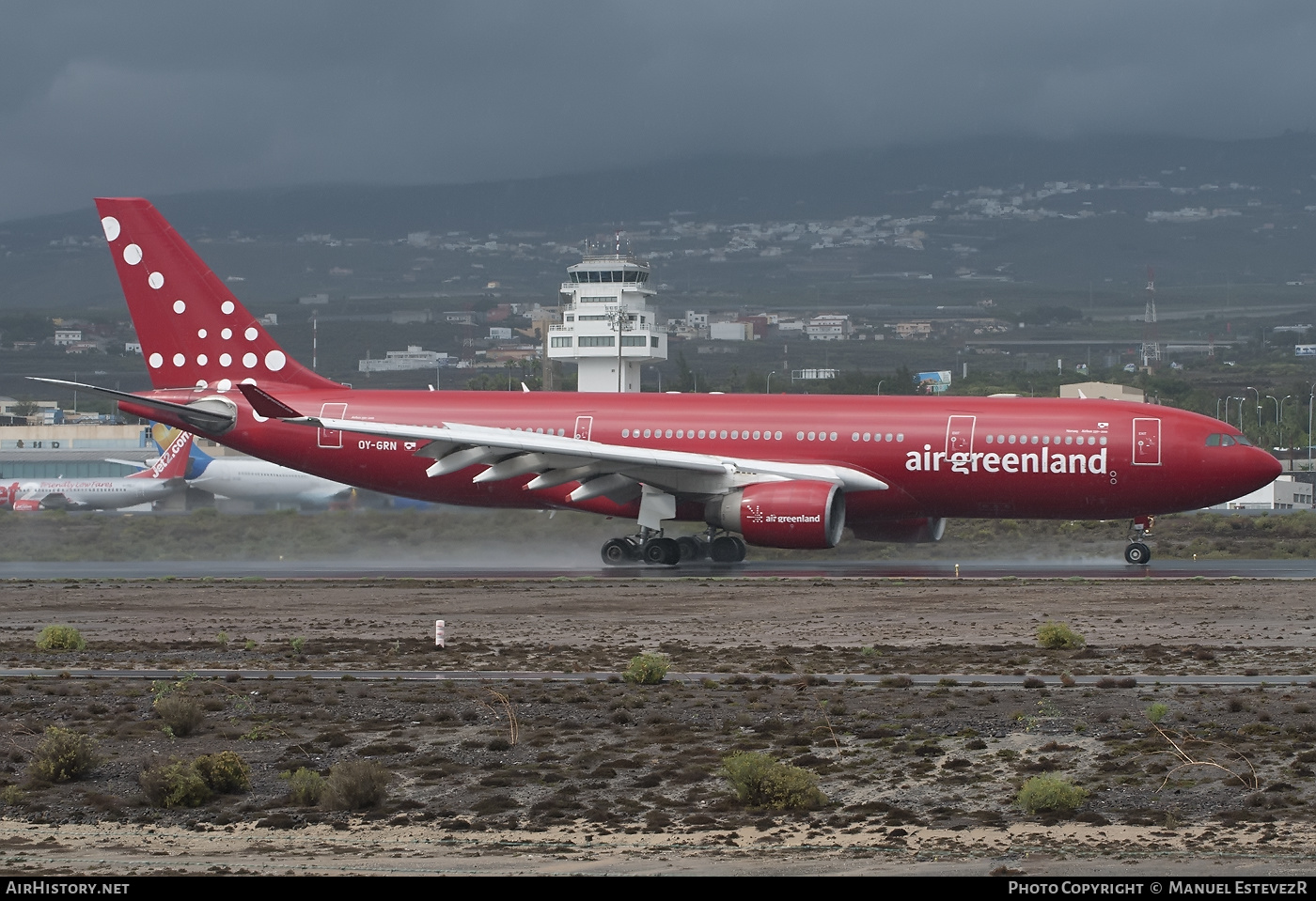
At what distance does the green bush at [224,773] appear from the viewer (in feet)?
→ 49.8

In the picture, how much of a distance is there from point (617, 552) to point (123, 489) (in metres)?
48.0

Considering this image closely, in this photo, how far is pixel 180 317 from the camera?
43750mm

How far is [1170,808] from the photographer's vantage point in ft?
46.4

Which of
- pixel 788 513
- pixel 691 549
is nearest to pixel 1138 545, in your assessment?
pixel 788 513

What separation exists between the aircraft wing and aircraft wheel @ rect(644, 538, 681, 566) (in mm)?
1316

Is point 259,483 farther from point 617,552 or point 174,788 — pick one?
point 174,788

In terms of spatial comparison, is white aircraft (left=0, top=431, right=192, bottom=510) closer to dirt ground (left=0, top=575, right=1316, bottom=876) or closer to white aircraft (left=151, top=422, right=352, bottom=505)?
white aircraft (left=151, top=422, right=352, bottom=505)

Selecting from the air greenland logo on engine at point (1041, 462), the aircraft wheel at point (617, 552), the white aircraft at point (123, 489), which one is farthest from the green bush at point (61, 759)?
the white aircraft at point (123, 489)

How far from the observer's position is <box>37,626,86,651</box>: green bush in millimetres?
24612

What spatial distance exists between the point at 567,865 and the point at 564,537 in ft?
107

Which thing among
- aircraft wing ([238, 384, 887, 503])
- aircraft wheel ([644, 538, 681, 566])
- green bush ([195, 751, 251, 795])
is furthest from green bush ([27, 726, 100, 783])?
aircraft wheel ([644, 538, 681, 566])

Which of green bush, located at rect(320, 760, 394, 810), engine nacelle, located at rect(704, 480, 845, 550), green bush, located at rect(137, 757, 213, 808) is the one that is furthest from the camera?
engine nacelle, located at rect(704, 480, 845, 550)

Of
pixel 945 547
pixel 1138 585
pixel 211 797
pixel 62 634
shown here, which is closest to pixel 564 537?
pixel 945 547

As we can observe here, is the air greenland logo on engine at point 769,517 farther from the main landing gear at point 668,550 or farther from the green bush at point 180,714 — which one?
the green bush at point 180,714
